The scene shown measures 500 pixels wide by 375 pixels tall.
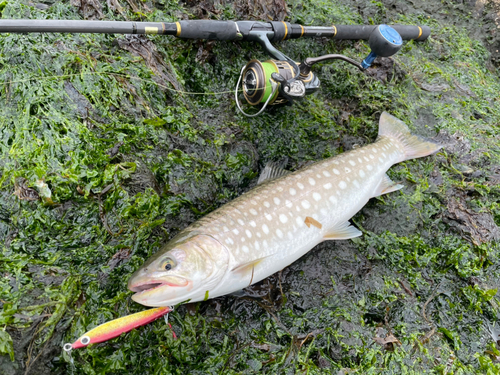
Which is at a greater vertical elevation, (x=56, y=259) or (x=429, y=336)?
(x=56, y=259)

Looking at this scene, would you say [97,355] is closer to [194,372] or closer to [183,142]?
[194,372]

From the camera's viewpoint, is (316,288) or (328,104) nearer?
(316,288)

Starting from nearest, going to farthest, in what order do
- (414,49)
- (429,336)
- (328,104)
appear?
1. (429,336)
2. (328,104)
3. (414,49)

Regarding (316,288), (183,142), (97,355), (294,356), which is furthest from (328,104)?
(97,355)

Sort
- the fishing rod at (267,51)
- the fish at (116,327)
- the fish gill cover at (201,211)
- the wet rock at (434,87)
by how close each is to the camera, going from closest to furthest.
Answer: the fish at (116,327) → the fish gill cover at (201,211) → the fishing rod at (267,51) → the wet rock at (434,87)

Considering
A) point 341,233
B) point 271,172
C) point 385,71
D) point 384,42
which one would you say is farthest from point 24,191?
point 385,71

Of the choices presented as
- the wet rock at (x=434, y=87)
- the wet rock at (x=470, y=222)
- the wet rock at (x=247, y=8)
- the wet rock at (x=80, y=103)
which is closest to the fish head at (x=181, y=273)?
the wet rock at (x=80, y=103)

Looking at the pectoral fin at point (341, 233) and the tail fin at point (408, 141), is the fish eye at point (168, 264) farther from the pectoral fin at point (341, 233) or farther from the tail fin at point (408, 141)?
the tail fin at point (408, 141)
